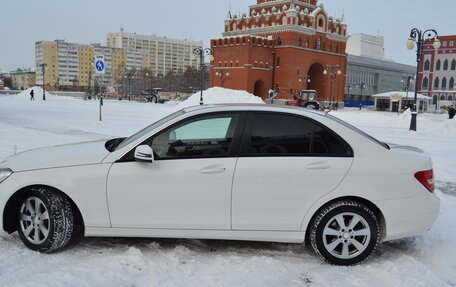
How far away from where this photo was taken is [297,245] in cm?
469

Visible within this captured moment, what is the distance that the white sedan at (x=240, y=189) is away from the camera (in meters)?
4.03

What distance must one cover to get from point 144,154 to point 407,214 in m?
2.78

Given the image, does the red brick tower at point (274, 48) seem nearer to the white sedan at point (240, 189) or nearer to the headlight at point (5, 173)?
the white sedan at point (240, 189)

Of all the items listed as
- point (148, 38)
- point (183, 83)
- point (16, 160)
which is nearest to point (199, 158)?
point (16, 160)

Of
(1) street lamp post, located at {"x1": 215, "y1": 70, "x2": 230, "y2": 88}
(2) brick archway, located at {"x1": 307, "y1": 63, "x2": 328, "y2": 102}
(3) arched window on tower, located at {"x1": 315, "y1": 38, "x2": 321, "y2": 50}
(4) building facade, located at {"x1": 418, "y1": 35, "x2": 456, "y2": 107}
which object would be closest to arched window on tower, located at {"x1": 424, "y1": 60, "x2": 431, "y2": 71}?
(4) building facade, located at {"x1": 418, "y1": 35, "x2": 456, "y2": 107}

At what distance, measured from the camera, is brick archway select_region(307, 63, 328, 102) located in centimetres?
6031

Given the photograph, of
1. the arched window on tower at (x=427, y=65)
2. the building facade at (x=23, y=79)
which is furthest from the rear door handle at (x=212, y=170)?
the building facade at (x=23, y=79)

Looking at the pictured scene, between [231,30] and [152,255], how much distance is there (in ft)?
195

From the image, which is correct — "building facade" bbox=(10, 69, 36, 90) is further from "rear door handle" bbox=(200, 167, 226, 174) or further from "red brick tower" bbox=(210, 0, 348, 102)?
"rear door handle" bbox=(200, 167, 226, 174)

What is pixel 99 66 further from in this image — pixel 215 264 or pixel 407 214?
pixel 407 214

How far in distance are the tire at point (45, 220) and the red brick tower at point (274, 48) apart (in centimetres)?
4940

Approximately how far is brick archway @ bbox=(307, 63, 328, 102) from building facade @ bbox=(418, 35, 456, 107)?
2932cm

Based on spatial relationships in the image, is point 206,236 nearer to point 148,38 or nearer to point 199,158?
point 199,158

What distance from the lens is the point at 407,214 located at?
13.5 feet
